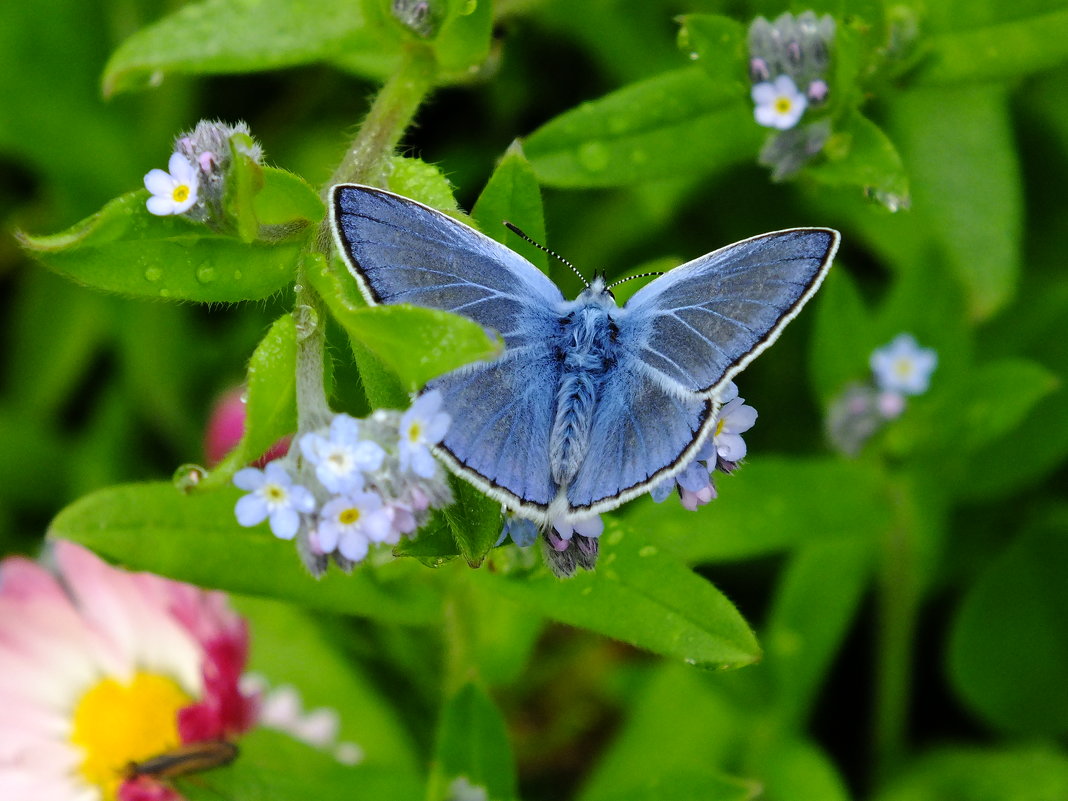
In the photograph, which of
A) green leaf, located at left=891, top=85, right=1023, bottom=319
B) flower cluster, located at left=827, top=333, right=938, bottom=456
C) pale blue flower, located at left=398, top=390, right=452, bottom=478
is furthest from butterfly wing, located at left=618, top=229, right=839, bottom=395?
green leaf, located at left=891, top=85, right=1023, bottom=319

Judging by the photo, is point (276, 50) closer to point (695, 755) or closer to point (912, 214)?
point (912, 214)

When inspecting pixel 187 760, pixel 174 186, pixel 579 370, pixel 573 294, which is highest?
pixel 573 294

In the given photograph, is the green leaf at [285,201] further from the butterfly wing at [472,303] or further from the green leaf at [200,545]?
the green leaf at [200,545]

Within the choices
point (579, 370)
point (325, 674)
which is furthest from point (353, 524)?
point (325, 674)

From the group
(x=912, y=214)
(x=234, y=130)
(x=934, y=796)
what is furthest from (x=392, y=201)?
(x=934, y=796)

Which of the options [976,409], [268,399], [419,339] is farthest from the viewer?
[976,409]

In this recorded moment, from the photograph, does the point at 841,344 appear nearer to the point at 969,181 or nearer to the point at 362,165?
the point at 969,181
